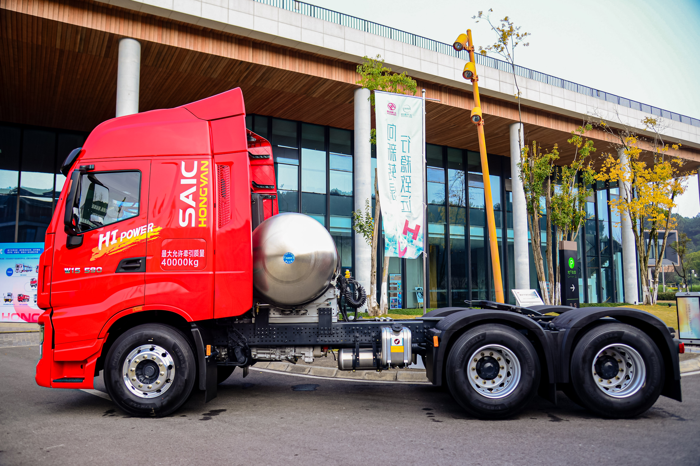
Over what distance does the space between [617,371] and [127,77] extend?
1401 cm

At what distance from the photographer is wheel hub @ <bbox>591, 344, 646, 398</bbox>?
539 cm

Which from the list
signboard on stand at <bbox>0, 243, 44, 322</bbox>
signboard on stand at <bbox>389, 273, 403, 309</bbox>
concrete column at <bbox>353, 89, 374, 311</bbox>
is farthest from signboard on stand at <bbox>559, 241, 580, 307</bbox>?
signboard on stand at <bbox>0, 243, 44, 322</bbox>

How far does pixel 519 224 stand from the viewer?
21234mm

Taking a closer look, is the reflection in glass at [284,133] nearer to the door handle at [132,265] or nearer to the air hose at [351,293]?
the air hose at [351,293]

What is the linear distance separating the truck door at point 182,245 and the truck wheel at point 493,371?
298 cm

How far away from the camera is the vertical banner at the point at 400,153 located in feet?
36.9

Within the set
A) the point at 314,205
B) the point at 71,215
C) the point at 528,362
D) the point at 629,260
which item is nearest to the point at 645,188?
the point at 629,260

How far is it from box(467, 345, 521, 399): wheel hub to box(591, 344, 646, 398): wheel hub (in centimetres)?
92

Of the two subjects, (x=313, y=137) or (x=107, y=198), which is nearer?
(x=107, y=198)

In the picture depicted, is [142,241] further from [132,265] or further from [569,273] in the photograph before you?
[569,273]

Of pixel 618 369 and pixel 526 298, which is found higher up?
pixel 526 298

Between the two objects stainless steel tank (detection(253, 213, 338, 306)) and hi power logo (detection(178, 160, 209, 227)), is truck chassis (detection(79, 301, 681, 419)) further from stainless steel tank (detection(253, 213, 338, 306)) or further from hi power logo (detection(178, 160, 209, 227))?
hi power logo (detection(178, 160, 209, 227))

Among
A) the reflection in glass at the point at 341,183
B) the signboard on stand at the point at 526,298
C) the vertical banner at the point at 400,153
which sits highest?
the reflection in glass at the point at 341,183

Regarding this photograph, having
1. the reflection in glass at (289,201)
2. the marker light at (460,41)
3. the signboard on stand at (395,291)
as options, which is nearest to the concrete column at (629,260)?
the signboard on stand at (395,291)
